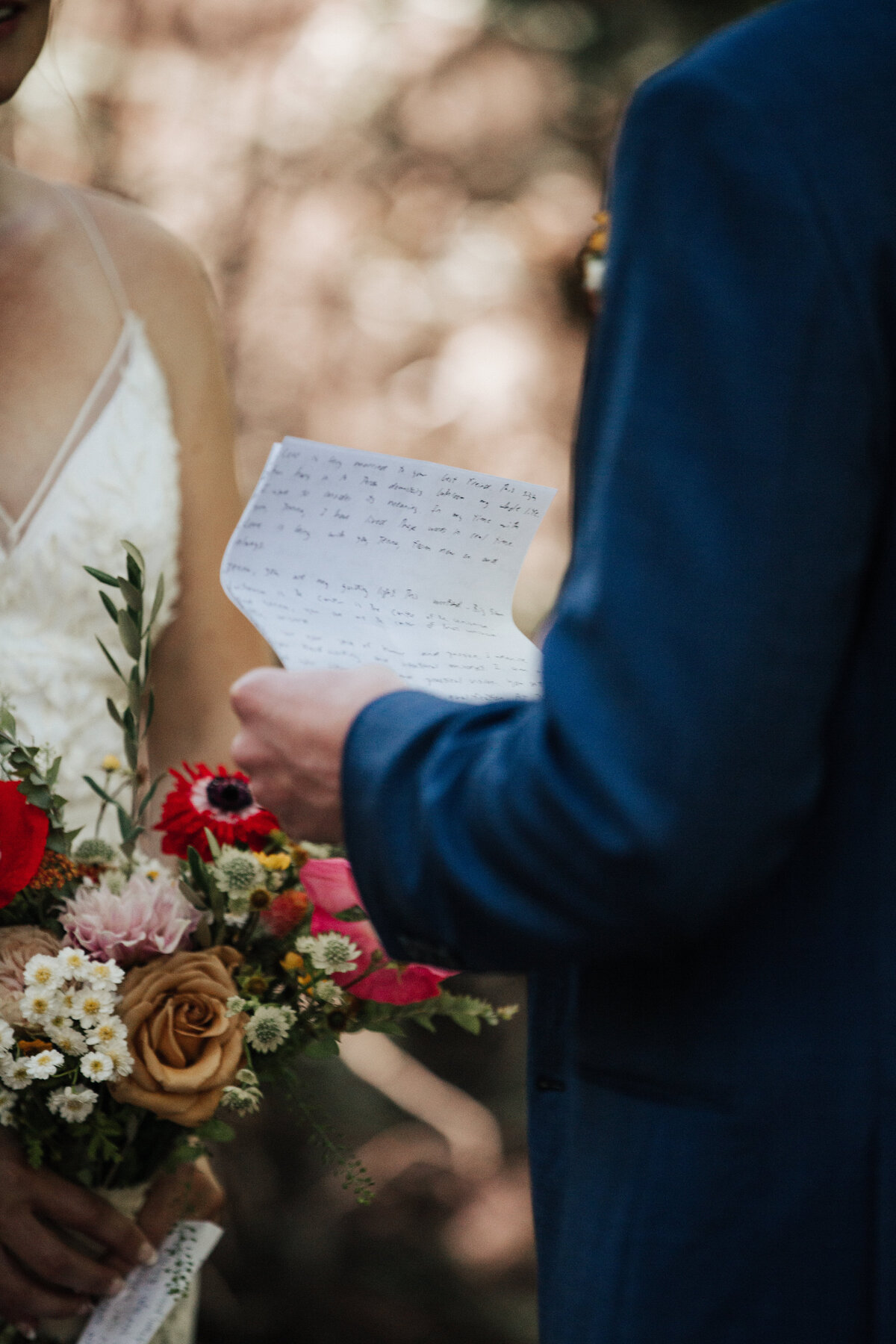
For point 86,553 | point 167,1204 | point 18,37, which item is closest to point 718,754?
point 167,1204

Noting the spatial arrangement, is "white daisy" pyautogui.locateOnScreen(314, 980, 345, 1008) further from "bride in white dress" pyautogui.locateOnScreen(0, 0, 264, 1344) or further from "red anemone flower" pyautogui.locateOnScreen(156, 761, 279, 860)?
"bride in white dress" pyautogui.locateOnScreen(0, 0, 264, 1344)

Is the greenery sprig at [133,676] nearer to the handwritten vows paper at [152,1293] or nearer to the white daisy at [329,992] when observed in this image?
the white daisy at [329,992]

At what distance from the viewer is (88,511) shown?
1.38 meters

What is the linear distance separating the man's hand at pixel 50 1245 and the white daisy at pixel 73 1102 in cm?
8

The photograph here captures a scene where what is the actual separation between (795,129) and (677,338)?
9cm

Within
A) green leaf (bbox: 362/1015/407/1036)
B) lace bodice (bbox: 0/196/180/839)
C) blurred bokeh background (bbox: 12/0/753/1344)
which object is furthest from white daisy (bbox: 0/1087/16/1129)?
blurred bokeh background (bbox: 12/0/753/1344)

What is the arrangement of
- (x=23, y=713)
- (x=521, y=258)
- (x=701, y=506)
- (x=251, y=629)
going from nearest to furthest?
(x=701, y=506)
(x=23, y=713)
(x=251, y=629)
(x=521, y=258)

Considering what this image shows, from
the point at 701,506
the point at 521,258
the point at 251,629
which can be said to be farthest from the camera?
the point at 521,258

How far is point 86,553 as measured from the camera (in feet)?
4.50

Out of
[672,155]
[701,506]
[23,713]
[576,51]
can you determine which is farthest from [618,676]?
[576,51]

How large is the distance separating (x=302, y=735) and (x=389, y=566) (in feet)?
0.46

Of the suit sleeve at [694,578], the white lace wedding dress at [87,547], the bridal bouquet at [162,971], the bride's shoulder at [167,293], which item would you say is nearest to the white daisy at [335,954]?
the bridal bouquet at [162,971]

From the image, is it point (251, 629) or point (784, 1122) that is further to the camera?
point (251, 629)

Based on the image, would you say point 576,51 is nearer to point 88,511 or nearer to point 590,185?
point 590,185
